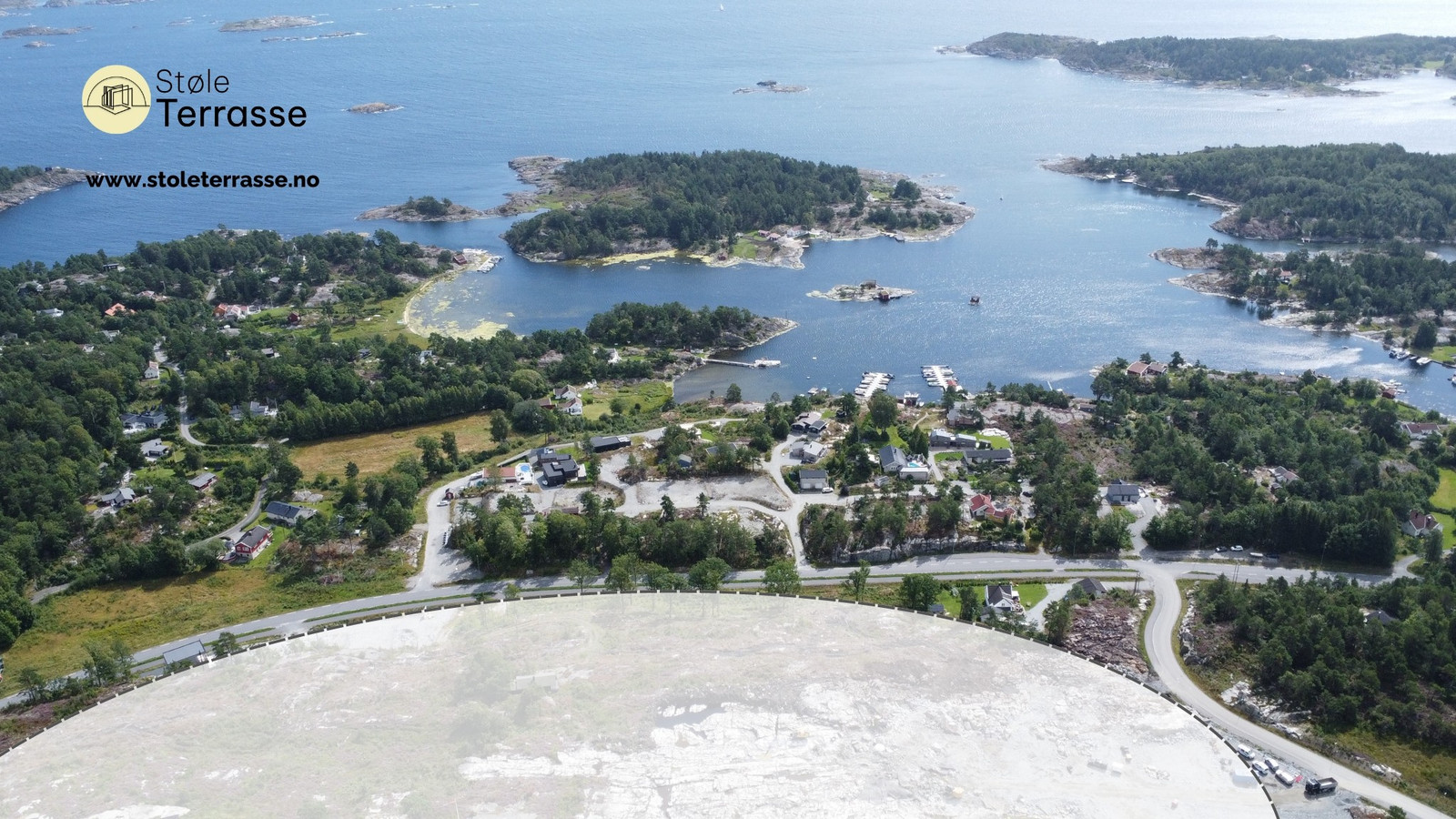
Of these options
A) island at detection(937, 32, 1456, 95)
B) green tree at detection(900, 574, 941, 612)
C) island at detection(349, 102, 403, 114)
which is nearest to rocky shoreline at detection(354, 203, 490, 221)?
island at detection(349, 102, 403, 114)

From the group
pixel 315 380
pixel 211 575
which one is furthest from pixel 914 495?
pixel 315 380

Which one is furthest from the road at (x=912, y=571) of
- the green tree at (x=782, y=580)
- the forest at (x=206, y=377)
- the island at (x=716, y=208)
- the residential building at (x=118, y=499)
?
the island at (x=716, y=208)

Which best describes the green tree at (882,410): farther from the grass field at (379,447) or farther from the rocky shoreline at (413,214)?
the rocky shoreline at (413,214)

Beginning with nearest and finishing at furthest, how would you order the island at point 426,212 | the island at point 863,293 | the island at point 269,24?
the island at point 863,293 → the island at point 426,212 → the island at point 269,24

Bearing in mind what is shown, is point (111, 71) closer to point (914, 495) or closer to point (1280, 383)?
point (914, 495)

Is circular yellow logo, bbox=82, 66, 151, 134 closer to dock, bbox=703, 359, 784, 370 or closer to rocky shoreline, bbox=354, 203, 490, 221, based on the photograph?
rocky shoreline, bbox=354, 203, 490, 221

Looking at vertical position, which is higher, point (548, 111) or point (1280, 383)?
point (548, 111)
